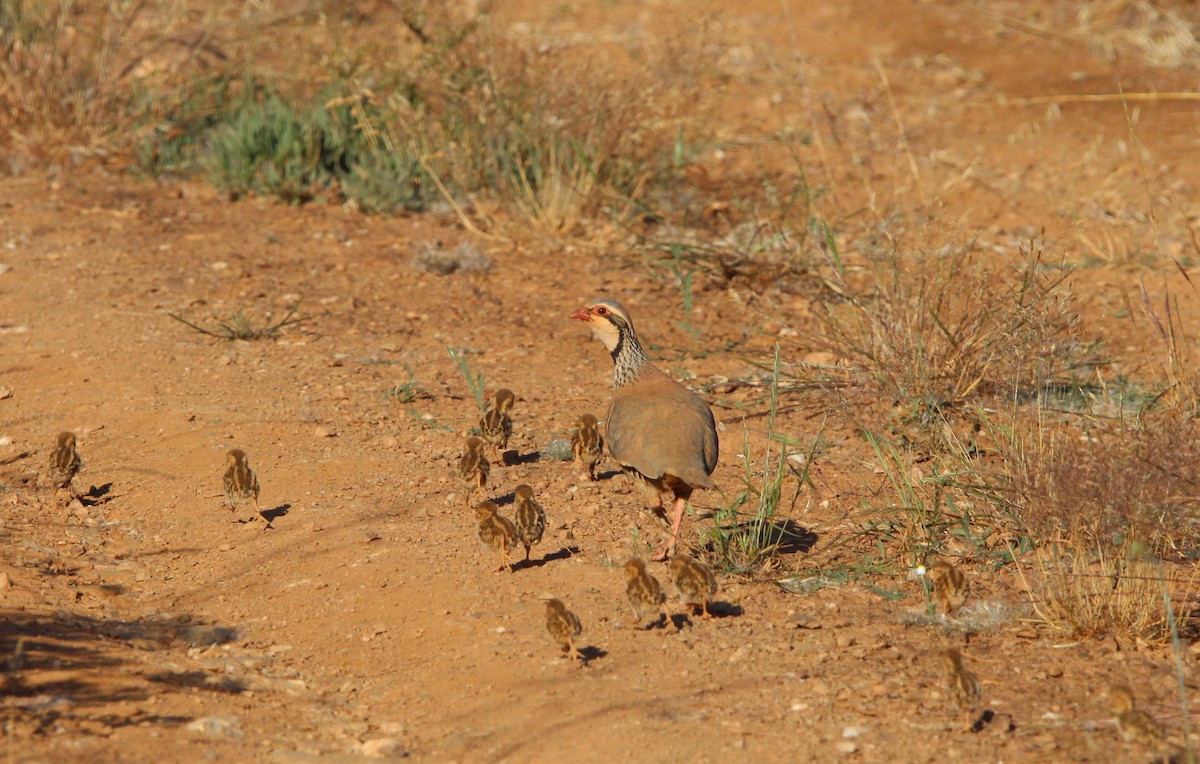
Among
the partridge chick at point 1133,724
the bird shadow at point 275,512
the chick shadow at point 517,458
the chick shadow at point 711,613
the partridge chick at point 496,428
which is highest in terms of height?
the partridge chick at point 1133,724

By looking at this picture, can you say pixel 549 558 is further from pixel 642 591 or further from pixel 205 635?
pixel 205 635

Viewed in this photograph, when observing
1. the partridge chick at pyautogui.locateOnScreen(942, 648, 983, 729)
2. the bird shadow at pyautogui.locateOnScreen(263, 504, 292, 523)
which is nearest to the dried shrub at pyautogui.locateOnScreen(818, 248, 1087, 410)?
the partridge chick at pyautogui.locateOnScreen(942, 648, 983, 729)

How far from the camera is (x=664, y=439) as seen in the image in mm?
5676

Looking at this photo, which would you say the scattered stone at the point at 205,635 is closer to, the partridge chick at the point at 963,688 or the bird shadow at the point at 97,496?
the bird shadow at the point at 97,496

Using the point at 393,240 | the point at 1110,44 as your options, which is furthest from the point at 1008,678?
the point at 1110,44

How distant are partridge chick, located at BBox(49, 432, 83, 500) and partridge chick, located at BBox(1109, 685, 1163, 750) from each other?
4.48 m

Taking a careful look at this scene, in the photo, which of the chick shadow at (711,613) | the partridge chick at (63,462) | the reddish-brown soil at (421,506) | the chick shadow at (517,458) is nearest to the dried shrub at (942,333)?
the reddish-brown soil at (421,506)

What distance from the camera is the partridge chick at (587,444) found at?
21.0 feet

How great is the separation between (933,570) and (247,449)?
11.2 feet

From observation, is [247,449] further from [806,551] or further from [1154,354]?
[1154,354]

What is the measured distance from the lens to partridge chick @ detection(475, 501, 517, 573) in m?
5.41

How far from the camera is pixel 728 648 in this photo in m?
5.07

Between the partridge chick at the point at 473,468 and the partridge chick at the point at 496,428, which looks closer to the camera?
the partridge chick at the point at 473,468

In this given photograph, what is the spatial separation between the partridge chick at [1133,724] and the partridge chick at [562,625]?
1.75 metres
